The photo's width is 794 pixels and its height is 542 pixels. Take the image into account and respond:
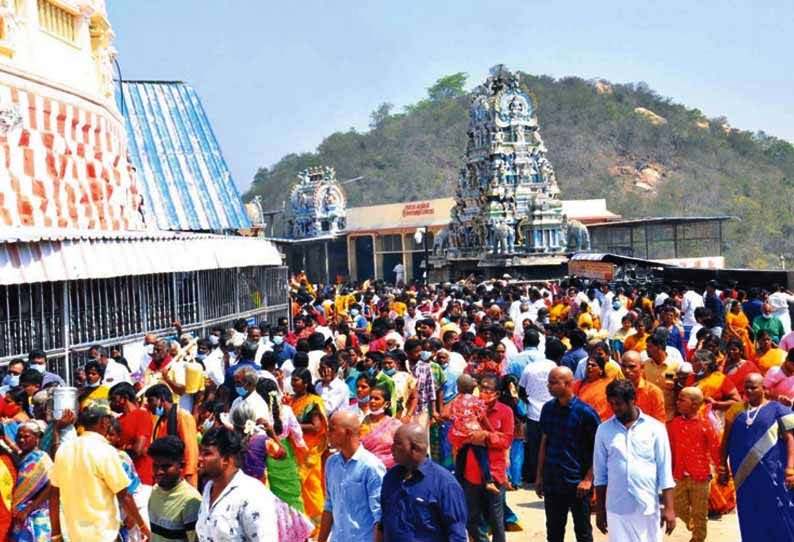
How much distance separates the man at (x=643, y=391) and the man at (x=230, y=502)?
4.11 metres

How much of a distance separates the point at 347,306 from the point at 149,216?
1192 cm

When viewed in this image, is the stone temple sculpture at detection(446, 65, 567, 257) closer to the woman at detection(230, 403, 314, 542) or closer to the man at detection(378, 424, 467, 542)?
the woman at detection(230, 403, 314, 542)

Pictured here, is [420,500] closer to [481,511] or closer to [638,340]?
[481,511]

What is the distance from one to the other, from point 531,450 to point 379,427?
3.42 meters

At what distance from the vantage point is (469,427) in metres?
8.04

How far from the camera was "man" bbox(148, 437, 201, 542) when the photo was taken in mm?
5590

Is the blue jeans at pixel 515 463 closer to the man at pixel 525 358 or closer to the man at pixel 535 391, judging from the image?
the man at pixel 535 391

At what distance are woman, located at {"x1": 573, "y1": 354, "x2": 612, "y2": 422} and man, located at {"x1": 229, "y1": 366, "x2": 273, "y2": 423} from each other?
257 centimetres

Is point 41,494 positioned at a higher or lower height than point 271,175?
lower

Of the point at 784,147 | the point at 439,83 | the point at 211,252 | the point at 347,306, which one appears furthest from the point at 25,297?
the point at 439,83

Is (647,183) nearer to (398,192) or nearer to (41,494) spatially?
(398,192)

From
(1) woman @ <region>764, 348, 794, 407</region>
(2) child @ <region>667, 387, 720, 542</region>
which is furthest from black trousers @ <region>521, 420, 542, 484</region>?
(1) woman @ <region>764, 348, 794, 407</region>

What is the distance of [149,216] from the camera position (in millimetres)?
33188

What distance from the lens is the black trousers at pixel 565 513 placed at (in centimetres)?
752
